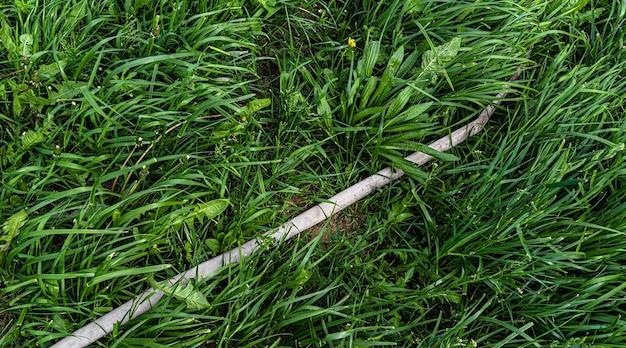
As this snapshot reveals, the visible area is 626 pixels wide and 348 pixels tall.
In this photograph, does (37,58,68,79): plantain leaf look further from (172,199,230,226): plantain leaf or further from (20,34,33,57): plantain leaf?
(172,199,230,226): plantain leaf

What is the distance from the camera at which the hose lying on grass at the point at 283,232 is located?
2.18m

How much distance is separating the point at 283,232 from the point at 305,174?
1.11 feet

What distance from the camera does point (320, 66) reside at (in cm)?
305

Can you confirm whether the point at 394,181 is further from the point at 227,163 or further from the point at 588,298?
the point at 588,298

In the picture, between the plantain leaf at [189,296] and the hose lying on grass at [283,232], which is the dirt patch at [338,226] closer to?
the hose lying on grass at [283,232]

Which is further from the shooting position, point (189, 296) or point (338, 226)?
point (338, 226)

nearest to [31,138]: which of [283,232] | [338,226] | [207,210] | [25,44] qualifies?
[25,44]

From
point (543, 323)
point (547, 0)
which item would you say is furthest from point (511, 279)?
point (547, 0)

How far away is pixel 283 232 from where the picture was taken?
2.57 m

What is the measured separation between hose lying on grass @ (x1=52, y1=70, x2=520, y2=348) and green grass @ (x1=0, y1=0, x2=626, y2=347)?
0.16 ft

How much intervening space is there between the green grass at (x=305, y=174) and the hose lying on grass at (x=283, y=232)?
0.16ft

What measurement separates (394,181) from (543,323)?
96 cm

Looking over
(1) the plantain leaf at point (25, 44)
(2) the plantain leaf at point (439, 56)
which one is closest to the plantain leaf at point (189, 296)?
(1) the plantain leaf at point (25, 44)

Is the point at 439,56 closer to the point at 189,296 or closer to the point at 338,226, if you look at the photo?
the point at 338,226
